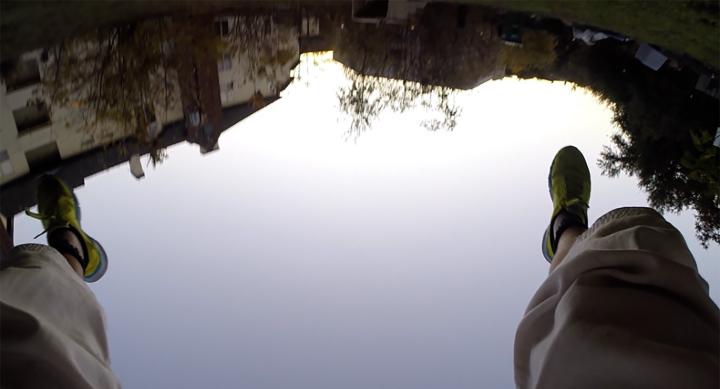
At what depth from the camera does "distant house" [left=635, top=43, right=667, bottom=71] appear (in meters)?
1.41

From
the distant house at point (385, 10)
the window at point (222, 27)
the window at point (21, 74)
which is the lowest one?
the window at point (21, 74)

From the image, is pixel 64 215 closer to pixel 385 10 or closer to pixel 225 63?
pixel 225 63

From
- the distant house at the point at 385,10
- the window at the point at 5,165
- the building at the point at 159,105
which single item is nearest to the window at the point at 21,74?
the building at the point at 159,105

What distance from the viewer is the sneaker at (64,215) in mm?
1250

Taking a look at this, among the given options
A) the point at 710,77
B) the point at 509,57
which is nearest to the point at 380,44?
the point at 509,57

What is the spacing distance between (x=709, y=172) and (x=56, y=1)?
6.09ft

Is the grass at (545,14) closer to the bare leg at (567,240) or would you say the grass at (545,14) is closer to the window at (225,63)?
the window at (225,63)

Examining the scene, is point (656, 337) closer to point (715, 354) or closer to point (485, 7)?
point (715, 354)

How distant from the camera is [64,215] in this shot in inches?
51.4

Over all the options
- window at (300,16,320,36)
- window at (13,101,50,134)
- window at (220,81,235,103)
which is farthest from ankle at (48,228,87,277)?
window at (300,16,320,36)

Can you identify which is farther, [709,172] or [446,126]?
[446,126]

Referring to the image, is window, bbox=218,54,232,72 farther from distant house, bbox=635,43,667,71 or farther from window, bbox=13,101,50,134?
distant house, bbox=635,43,667,71

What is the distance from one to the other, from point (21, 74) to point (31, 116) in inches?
4.6

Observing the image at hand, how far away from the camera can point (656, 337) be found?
0.58 meters
